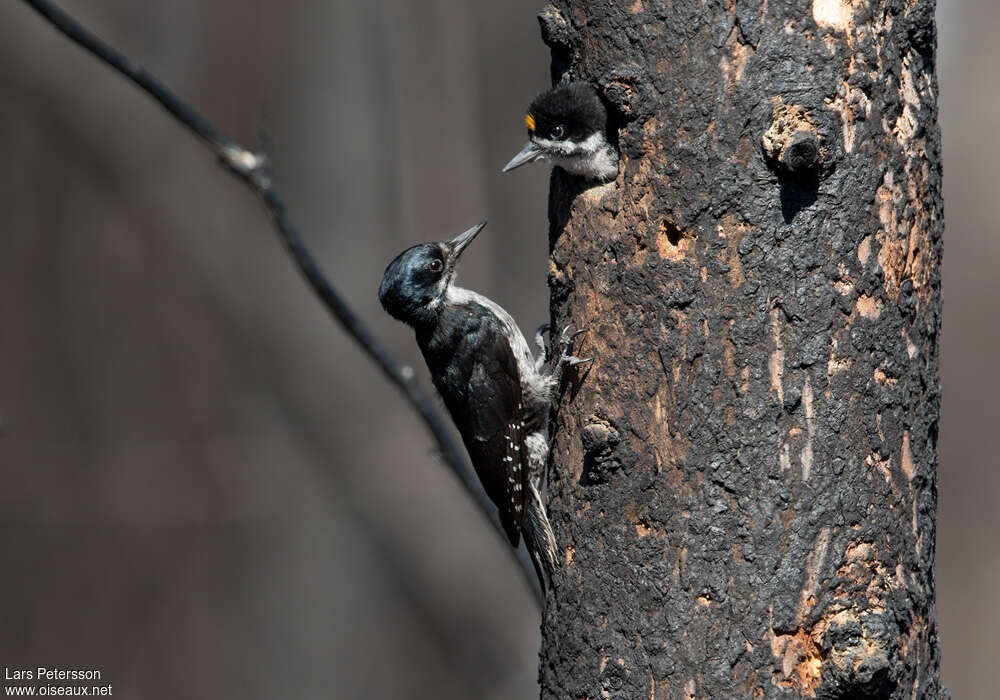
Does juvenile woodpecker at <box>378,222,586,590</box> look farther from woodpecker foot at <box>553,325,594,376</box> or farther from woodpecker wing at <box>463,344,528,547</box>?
woodpecker foot at <box>553,325,594,376</box>

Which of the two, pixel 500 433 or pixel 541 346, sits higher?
pixel 541 346

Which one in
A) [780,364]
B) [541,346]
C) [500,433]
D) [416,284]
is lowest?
[500,433]

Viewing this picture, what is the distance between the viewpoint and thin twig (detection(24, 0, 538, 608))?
305 cm

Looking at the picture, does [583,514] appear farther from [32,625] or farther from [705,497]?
[32,625]

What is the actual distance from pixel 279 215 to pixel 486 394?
3.91ft

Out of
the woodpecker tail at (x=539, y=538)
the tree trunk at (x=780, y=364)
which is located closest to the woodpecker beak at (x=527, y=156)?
the tree trunk at (x=780, y=364)

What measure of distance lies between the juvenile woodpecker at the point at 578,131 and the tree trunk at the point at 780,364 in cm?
23

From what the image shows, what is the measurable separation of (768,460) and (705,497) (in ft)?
0.64

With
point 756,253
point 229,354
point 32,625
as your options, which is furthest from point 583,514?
point 32,625

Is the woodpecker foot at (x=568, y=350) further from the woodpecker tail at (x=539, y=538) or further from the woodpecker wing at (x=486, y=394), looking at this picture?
the woodpecker wing at (x=486, y=394)

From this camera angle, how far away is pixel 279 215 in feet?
10.7

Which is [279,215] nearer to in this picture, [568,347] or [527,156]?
[527,156]

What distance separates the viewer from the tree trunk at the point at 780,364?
260cm

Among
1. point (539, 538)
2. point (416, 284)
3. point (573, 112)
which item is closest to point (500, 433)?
point (539, 538)
